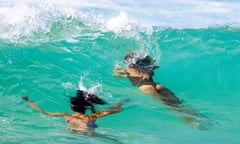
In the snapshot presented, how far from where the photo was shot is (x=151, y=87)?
11625mm

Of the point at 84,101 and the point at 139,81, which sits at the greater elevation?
the point at 139,81

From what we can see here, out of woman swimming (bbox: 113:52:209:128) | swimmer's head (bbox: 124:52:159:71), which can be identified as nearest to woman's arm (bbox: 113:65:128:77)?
woman swimming (bbox: 113:52:209:128)

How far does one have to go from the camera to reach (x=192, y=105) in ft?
41.6

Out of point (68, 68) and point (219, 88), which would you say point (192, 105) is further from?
point (68, 68)

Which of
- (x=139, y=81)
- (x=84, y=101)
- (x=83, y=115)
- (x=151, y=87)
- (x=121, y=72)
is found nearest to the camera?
(x=83, y=115)

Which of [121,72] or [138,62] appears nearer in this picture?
[138,62]

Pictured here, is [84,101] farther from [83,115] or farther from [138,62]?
[138,62]

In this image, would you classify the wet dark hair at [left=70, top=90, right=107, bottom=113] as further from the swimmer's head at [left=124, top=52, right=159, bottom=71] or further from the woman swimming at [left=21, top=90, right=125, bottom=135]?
the swimmer's head at [left=124, top=52, right=159, bottom=71]

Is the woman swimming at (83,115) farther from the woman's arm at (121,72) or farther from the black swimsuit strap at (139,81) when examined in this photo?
the woman's arm at (121,72)

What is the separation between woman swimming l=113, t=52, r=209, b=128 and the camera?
1148 centimetres

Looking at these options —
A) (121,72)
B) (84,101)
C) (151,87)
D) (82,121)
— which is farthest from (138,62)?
(82,121)

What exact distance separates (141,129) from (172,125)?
→ 73 cm

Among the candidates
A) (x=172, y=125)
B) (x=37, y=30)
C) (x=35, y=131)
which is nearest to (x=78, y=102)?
(x=35, y=131)

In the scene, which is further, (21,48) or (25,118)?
(21,48)
